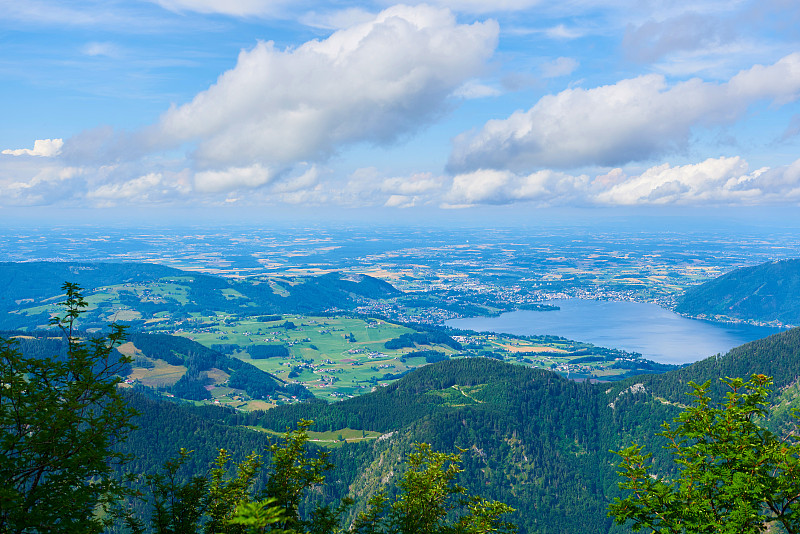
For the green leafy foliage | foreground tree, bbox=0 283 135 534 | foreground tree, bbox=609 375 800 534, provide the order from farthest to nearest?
the green leafy foliage, foreground tree, bbox=609 375 800 534, foreground tree, bbox=0 283 135 534

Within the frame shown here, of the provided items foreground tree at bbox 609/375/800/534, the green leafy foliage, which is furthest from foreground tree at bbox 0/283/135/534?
foreground tree at bbox 609/375/800/534

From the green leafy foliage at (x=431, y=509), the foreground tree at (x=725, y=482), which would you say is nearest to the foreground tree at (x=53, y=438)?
the green leafy foliage at (x=431, y=509)

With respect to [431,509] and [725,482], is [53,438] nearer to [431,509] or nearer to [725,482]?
[431,509]

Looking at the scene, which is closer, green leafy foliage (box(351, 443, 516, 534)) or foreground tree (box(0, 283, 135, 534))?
foreground tree (box(0, 283, 135, 534))

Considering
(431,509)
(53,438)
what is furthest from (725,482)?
(53,438)

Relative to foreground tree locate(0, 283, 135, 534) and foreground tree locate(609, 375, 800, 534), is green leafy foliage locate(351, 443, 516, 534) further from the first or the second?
foreground tree locate(0, 283, 135, 534)

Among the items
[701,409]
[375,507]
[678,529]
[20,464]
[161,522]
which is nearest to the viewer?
[20,464]

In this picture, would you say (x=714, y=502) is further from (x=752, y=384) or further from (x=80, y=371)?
(x=80, y=371)

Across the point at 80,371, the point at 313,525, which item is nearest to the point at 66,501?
the point at 80,371
